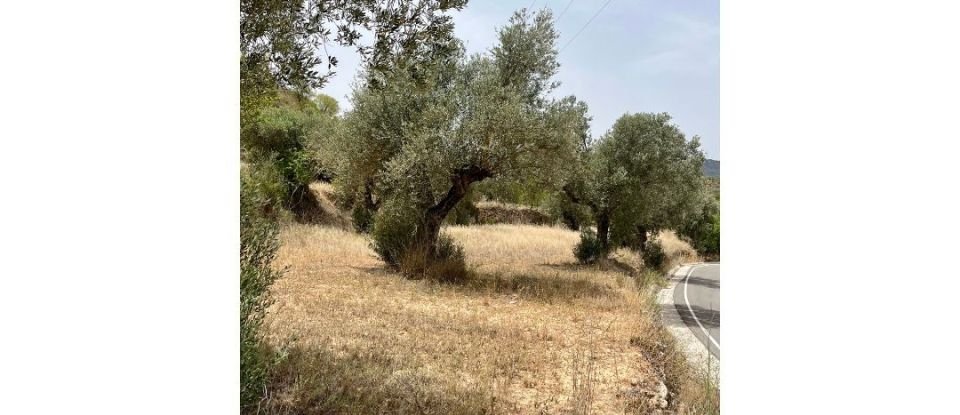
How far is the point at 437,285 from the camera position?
966 centimetres

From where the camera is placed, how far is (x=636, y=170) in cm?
1611

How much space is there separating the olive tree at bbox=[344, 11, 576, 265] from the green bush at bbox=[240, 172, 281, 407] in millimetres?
6166

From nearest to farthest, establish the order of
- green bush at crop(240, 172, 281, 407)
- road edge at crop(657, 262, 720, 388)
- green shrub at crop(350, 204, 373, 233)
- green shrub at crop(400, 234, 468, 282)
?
green bush at crop(240, 172, 281, 407), road edge at crop(657, 262, 720, 388), green shrub at crop(400, 234, 468, 282), green shrub at crop(350, 204, 373, 233)

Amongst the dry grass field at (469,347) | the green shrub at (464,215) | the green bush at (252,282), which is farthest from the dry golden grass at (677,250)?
the green bush at (252,282)

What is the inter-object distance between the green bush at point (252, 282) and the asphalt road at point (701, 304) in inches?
227

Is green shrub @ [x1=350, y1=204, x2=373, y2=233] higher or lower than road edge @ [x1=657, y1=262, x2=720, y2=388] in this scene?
higher

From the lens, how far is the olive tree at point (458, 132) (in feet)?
32.4

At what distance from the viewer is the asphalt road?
859cm

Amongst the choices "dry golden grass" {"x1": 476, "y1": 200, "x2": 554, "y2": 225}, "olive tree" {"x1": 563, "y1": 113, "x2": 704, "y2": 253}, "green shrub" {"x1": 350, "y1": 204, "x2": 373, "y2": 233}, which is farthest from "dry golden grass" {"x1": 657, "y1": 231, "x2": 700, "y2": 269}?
"green shrub" {"x1": 350, "y1": 204, "x2": 373, "y2": 233}

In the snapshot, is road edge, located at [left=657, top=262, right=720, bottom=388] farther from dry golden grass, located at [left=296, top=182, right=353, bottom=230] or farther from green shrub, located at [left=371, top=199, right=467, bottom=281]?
dry golden grass, located at [left=296, top=182, right=353, bottom=230]

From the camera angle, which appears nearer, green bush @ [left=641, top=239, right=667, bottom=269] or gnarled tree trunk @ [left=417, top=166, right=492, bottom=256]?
gnarled tree trunk @ [left=417, top=166, right=492, bottom=256]
